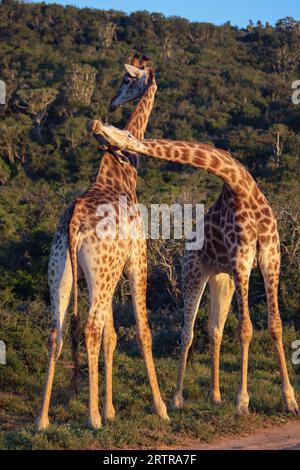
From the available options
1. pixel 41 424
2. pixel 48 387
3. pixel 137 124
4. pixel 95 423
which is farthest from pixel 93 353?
pixel 137 124

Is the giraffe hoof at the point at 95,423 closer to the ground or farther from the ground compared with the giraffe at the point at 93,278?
closer to the ground

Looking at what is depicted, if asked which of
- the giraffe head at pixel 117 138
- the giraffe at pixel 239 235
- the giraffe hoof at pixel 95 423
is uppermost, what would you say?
the giraffe head at pixel 117 138

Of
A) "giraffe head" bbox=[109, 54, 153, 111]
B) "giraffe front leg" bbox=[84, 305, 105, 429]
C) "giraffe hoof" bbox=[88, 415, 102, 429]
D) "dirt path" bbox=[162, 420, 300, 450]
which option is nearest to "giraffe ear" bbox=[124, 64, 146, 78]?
→ "giraffe head" bbox=[109, 54, 153, 111]

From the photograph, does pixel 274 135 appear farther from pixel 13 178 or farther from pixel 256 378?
pixel 256 378

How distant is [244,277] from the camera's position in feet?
24.0

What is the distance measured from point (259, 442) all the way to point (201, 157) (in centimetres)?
272

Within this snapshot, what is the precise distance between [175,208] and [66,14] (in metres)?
41.9

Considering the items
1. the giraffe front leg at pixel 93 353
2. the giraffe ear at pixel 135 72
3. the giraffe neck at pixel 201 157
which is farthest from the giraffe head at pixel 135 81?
the giraffe front leg at pixel 93 353

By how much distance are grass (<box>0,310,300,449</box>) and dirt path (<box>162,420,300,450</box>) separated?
0.12 m

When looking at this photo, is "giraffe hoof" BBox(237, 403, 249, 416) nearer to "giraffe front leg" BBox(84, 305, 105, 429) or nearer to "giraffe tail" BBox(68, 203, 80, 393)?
"giraffe front leg" BBox(84, 305, 105, 429)

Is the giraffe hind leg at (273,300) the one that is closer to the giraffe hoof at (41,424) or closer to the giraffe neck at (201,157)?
the giraffe neck at (201,157)

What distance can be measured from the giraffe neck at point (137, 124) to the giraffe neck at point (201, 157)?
2.98 feet

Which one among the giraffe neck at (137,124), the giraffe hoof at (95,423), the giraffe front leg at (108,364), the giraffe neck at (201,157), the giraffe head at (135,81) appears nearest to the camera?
the giraffe hoof at (95,423)

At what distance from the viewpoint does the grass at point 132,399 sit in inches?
242
